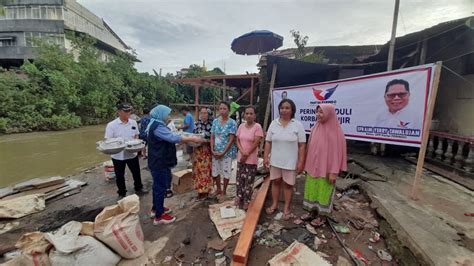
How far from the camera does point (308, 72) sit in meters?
6.50

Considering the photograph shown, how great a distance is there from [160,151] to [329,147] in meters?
2.24

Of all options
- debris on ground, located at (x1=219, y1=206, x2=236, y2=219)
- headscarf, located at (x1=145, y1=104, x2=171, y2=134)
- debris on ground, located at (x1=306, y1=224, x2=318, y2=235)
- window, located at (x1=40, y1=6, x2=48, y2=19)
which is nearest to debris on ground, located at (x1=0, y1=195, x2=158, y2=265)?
headscarf, located at (x1=145, y1=104, x2=171, y2=134)

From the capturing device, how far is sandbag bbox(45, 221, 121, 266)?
198 centimetres

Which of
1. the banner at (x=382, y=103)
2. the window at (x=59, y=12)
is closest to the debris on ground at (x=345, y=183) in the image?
the banner at (x=382, y=103)

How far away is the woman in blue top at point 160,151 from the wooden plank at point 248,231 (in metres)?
1.17

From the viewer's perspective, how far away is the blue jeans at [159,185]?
3.05 metres

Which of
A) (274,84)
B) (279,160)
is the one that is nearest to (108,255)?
(279,160)

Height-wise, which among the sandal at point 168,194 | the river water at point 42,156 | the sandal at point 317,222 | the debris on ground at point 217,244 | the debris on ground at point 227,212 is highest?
the sandal at point 317,222

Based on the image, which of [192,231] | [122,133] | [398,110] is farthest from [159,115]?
[398,110]

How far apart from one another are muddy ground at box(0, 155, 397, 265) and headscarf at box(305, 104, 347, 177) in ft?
2.87

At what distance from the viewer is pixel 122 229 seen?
230 centimetres

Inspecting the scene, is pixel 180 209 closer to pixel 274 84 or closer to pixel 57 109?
pixel 274 84

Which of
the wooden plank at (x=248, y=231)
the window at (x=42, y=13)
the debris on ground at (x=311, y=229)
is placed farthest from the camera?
the window at (x=42, y=13)

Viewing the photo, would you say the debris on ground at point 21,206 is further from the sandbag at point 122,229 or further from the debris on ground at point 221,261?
the debris on ground at point 221,261
